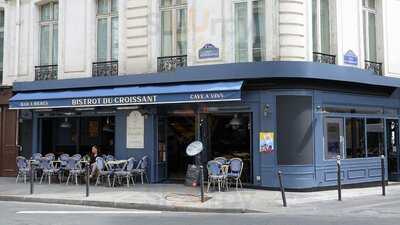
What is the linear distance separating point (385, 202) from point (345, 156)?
347 cm

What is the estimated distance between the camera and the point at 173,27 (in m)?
19.0

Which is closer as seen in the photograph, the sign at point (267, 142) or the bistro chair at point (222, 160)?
the sign at point (267, 142)

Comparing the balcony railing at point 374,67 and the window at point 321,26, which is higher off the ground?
the window at point 321,26

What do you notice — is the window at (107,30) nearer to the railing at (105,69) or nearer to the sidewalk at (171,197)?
the railing at (105,69)

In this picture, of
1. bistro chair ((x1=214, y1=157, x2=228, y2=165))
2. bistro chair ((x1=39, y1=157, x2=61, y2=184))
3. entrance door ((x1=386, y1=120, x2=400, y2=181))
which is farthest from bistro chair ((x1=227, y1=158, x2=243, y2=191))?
entrance door ((x1=386, y1=120, x2=400, y2=181))

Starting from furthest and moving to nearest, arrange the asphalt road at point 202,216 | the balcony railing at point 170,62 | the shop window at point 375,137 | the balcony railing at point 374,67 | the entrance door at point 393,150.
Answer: the entrance door at point 393,150 < the balcony railing at point 374,67 < the shop window at point 375,137 < the balcony railing at point 170,62 < the asphalt road at point 202,216

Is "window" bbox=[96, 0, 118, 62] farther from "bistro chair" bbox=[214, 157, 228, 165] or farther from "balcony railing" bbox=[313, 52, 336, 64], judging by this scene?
"balcony railing" bbox=[313, 52, 336, 64]

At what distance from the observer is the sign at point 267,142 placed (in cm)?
1672

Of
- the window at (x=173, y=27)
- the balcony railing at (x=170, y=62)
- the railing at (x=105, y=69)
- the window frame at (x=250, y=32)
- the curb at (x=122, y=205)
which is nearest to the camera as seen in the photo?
the curb at (x=122, y=205)

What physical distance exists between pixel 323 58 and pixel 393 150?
17.2ft

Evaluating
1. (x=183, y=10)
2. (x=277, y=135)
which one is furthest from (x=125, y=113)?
(x=277, y=135)

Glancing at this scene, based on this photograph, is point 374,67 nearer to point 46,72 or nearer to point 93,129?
point 93,129

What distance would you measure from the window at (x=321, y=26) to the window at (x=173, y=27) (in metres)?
4.15

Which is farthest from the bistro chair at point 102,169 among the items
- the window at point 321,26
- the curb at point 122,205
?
the window at point 321,26
